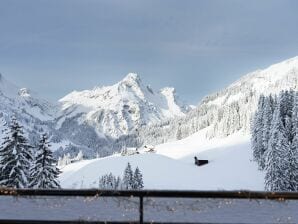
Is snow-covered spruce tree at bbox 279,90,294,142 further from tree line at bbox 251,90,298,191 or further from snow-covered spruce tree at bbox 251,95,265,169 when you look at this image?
snow-covered spruce tree at bbox 251,95,265,169

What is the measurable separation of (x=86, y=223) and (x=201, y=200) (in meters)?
2.06

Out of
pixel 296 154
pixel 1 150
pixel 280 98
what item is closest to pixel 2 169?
pixel 1 150

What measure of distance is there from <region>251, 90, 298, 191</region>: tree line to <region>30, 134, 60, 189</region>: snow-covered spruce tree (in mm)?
44058

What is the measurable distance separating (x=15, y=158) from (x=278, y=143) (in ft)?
168

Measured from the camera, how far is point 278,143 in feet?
268

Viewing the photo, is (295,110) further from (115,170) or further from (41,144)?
(41,144)

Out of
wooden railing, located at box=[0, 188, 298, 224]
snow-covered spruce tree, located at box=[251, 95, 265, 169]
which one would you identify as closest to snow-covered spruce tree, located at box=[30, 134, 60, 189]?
wooden railing, located at box=[0, 188, 298, 224]

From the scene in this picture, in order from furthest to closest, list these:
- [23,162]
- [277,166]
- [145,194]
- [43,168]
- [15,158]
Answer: [277,166], [43,168], [23,162], [15,158], [145,194]

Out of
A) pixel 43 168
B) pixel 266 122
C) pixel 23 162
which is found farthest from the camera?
pixel 266 122

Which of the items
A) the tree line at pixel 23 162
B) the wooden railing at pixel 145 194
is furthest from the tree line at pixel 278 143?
the wooden railing at pixel 145 194

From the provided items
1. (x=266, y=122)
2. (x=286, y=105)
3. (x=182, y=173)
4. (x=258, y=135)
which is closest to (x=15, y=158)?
(x=266, y=122)

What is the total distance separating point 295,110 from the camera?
356 ft

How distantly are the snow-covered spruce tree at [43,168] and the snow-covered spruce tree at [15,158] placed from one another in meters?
0.54

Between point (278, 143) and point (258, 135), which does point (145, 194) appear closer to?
point (278, 143)
